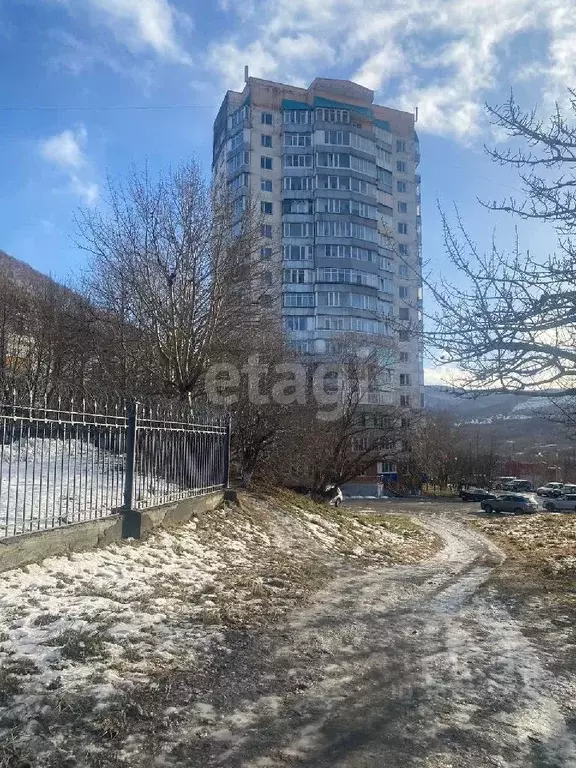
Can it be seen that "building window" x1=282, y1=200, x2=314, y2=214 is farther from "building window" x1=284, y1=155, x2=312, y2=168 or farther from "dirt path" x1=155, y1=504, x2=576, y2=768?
"dirt path" x1=155, y1=504, x2=576, y2=768

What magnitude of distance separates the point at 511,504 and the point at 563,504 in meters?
6.85

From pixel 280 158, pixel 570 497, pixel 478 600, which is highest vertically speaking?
pixel 280 158

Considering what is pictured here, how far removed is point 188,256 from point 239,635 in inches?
434

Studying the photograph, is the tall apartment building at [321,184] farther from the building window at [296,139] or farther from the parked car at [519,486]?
the parked car at [519,486]

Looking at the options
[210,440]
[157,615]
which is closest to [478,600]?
[157,615]

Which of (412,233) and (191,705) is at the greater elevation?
(412,233)

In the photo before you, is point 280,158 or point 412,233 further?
point 412,233

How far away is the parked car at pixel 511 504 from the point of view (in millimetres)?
36750

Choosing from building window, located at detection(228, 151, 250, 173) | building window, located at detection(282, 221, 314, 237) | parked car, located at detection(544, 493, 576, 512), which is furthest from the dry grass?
building window, located at detection(228, 151, 250, 173)

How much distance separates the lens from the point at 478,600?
21.9ft

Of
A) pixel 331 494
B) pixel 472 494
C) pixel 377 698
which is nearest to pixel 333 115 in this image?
pixel 472 494

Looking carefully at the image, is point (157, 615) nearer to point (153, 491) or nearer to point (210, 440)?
point (153, 491)

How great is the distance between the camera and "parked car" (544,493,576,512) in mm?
40875

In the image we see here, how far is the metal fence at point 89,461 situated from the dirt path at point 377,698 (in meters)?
2.81
